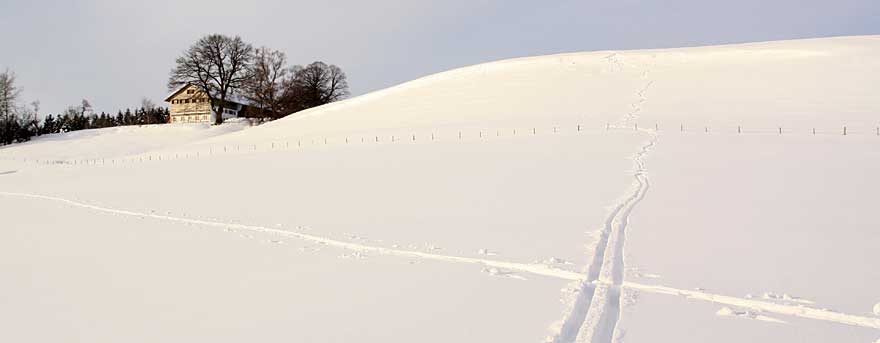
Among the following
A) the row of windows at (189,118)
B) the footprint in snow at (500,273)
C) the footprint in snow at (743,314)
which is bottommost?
the footprint in snow at (743,314)

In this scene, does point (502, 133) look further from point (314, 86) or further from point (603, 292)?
point (314, 86)

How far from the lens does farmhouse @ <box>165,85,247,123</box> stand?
63.8m

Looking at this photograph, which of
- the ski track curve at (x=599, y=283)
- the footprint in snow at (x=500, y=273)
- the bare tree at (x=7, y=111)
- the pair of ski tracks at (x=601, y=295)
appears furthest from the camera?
the bare tree at (x=7, y=111)

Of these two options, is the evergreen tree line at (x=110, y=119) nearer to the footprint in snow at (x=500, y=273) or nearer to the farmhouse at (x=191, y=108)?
the farmhouse at (x=191, y=108)

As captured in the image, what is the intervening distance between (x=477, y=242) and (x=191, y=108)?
67275 mm

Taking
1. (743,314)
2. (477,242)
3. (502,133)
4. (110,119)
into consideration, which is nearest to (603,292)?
(743,314)

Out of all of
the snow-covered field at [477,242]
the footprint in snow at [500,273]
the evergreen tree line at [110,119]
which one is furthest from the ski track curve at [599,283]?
the evergreen tree line at [110,119]

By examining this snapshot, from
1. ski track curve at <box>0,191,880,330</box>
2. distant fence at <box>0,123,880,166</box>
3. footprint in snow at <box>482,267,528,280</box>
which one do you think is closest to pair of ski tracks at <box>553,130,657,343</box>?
ski track curve at <box>0,191,880,330</box>

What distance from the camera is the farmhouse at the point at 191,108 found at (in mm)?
63781

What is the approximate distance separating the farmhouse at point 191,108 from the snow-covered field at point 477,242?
42618 millimetres

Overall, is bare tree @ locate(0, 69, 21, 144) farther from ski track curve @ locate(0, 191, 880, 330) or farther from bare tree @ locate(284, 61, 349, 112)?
ski track curve @ locate(0, 191, 880, 330)

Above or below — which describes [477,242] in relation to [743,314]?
above

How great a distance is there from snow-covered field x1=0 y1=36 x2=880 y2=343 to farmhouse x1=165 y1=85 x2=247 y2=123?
42.6 meters

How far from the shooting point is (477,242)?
7.62 metres
